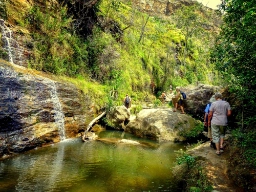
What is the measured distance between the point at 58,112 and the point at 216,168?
8505 mm

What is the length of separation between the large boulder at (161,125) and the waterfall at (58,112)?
4552mm

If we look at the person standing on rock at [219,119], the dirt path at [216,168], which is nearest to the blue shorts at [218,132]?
the person standing on rock at [219,119]

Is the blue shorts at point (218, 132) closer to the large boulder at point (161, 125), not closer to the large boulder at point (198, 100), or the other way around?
the large boulder at point (161, 125)

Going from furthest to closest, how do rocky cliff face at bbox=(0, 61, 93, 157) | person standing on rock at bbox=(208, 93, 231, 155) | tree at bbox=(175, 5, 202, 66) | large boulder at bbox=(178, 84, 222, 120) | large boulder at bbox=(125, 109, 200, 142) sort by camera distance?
tree at bbox=(175, 5, 202, 66), large boulder at bbox=(178, 84, 222, 120), large boulder at bbox=(125, 109, 200, 142), rocky cliff face at bbox=(0, 61, 93, 157), person standing on rock at bbox=(208, 93, 231, 155)

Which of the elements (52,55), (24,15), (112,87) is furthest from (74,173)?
Answer: (112,87)

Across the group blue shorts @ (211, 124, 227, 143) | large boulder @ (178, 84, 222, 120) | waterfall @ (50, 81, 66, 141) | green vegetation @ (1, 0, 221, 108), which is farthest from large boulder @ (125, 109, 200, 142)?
blue shorts @ (211, 124, 227, 143)

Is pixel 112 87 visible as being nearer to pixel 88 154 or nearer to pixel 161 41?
pixel 88 154

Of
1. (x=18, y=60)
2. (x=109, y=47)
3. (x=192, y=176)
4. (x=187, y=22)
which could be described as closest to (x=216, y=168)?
(x=192, y=176)

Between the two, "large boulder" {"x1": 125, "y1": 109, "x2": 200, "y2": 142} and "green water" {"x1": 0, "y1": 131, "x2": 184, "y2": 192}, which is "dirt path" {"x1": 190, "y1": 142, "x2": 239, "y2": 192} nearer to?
"green water" {"x1": 0, "y1": 131, "x2": 184, "y2": 192}

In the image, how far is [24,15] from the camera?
16250 millimetres

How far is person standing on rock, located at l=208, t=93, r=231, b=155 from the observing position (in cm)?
796

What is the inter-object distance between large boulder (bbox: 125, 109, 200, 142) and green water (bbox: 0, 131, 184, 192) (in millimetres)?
2332

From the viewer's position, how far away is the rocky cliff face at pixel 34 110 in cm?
1030

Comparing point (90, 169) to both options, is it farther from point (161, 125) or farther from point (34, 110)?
point (161, 125)
